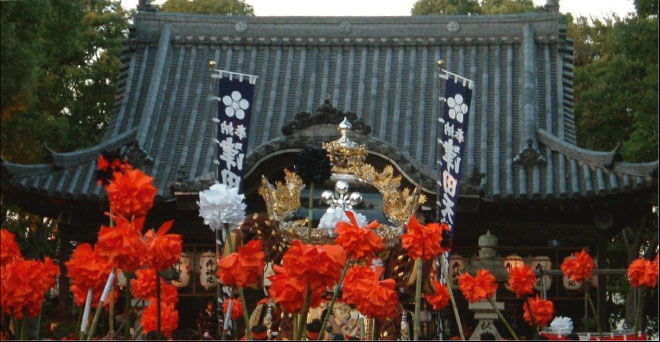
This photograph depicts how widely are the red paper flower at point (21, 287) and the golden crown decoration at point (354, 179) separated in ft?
29.3

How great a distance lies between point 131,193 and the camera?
8609mm

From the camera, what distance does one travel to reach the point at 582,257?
507 inches

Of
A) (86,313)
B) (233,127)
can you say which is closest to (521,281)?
(86,313)

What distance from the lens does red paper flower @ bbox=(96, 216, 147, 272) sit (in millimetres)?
8430

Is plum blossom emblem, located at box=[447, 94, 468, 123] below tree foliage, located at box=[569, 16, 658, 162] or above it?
below

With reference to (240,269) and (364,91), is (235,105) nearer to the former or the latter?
(364,91)

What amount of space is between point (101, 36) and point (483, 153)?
9186mm

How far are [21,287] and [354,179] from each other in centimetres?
1009

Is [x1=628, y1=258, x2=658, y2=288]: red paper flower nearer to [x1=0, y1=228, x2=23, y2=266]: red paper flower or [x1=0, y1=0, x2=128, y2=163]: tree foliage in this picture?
[x1=0, y1=228, x2=23, y2=266]: red paper flower

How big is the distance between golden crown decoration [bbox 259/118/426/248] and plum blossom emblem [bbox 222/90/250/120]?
1.24 m

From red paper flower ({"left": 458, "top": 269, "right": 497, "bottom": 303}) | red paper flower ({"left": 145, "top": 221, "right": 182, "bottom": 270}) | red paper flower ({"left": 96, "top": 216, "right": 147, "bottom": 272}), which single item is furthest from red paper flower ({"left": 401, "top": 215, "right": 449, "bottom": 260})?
red paper flower ({"left": 96, "top": 216, "right": 147, "bottom": 272})

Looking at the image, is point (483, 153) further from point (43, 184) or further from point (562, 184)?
Answer: point (43, 184)

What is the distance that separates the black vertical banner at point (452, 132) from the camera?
17984 mm

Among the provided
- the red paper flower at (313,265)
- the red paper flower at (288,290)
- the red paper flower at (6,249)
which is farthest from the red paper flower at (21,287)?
the red paper flower at (313,265)
